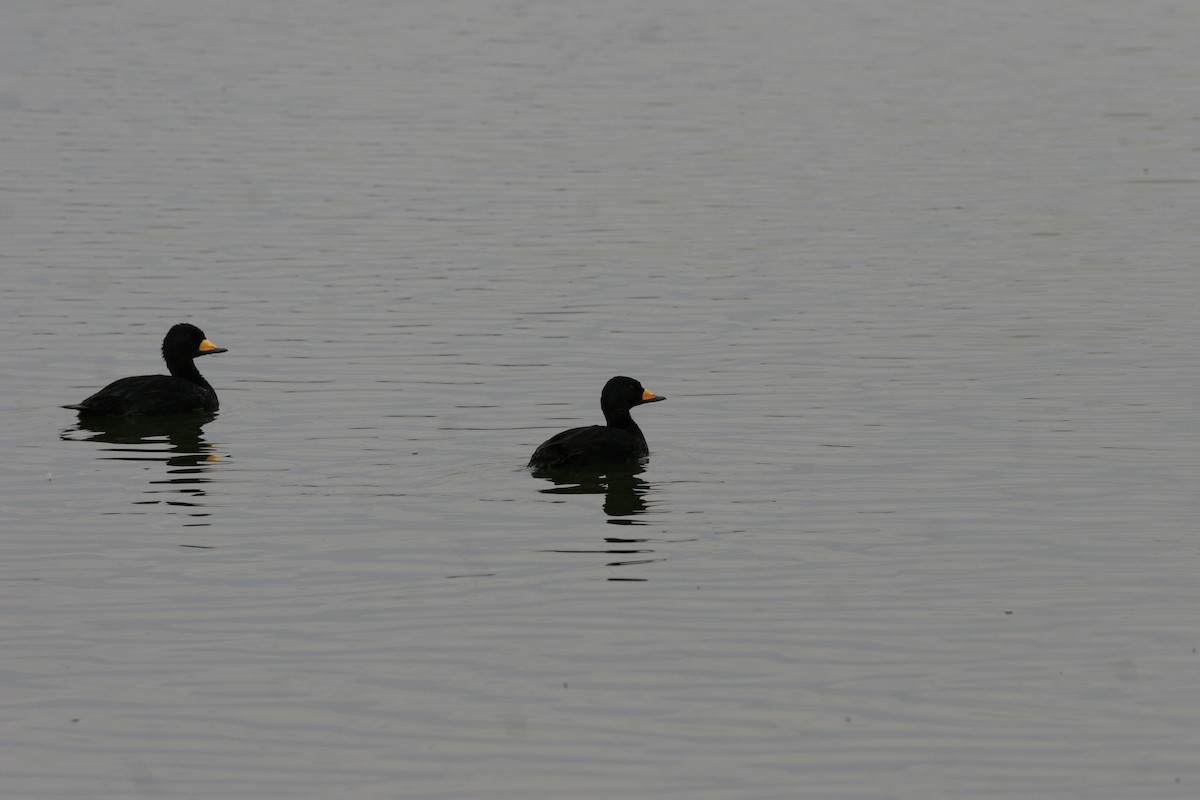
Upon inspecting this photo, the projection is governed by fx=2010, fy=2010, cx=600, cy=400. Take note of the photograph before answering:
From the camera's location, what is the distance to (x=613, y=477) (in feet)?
55.1

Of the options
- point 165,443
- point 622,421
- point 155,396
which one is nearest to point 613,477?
point 622,421

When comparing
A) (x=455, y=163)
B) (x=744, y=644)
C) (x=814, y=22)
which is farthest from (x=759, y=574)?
(x=814, y=22)

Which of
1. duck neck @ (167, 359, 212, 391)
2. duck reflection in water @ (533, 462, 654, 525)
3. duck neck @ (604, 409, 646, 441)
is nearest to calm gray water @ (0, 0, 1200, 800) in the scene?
duck reflection in water @ (533, 462, 654, 525)

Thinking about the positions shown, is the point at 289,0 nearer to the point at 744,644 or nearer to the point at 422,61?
the point at 422,61

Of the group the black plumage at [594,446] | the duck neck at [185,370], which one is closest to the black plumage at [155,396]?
the duck neck at [185,370]

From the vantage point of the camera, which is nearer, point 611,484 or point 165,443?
point 611,484

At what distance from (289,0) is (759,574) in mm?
59718

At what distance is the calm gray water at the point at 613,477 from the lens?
10594 millimetres

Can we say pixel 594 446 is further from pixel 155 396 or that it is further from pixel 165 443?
pixel 155 396

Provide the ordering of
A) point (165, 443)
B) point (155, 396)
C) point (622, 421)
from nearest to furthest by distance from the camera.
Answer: point (622, 421) < point (165, 443) < point (155, 396)

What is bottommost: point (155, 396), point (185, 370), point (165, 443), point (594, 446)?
point (594, 446)

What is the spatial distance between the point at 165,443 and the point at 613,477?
4.51 m

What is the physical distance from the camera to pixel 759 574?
44.4 feet

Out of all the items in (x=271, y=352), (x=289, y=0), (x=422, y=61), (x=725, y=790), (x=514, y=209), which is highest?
(x=289, y=0)
